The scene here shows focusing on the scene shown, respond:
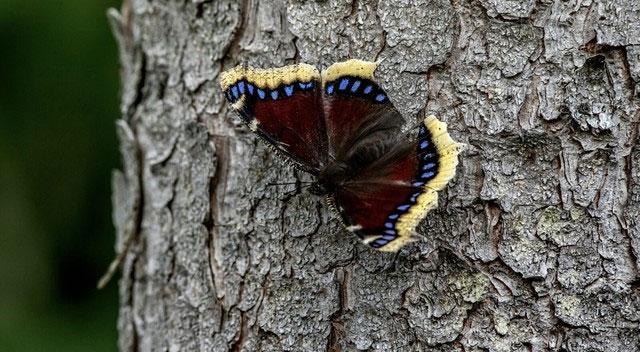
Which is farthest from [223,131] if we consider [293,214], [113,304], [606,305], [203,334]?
[113,304]

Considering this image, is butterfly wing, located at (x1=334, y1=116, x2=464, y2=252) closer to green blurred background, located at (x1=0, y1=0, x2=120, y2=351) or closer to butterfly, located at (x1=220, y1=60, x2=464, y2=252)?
butterfly, located at (x1=220, y1=60, x2=464, y2=252)

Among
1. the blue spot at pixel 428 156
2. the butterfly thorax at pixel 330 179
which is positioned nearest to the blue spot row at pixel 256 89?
the butterfly thorax at pixel 330 179

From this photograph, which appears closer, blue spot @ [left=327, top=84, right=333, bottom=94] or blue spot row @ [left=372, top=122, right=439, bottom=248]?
blue spot row @ [left=372, top=122, right=439, bottom=248]

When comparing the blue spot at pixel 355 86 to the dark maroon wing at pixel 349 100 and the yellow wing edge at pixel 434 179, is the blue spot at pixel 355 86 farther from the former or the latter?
the yellow wing edge at pixel 434 179

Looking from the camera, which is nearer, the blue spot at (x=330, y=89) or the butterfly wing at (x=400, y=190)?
the butterfly wing at (x=400, y=190)

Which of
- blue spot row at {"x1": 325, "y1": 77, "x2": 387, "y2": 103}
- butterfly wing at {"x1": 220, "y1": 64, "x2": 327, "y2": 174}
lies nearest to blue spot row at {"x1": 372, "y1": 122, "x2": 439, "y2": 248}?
blue spot row at {"x1": 325, "y1": 77, "x2": 387, "y2": 103}

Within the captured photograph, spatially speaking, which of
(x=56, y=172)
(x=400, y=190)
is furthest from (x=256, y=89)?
(x=56, y=172)
